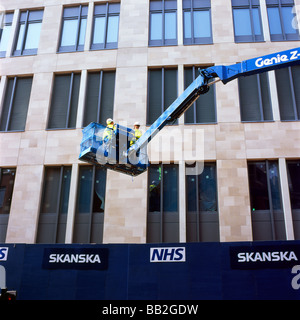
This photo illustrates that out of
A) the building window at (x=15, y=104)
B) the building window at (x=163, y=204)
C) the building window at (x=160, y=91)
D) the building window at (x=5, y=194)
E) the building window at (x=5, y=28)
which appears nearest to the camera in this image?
the building window at (x=163, y=204)

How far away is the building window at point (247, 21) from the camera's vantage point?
23.2 m

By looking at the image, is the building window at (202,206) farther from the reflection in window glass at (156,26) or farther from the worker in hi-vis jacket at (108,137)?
the reflection in window glass at (156,26)

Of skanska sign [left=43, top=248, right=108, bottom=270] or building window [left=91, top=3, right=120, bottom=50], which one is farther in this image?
building window [left=91, top=3, right=120, bottom=50]

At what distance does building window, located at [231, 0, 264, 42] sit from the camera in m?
23.2

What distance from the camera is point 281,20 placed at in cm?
2334

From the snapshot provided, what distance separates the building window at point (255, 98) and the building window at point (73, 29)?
1123cm

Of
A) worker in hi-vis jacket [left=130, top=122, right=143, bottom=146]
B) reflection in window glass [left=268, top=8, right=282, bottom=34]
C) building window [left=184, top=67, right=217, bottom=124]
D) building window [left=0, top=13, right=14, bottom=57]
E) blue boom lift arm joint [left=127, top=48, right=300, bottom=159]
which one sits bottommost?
worker in hi-vis jacket [left=130, top=122, right=143, bottom=146]

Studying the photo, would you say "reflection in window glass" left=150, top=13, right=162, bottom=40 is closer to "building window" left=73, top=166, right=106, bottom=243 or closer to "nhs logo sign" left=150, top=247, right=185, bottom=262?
"building window" left=73, top=166, right=106, bottom=243

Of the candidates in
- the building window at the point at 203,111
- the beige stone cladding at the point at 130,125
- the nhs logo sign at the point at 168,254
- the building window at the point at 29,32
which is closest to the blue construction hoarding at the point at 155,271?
the nhs logo sign at the point at 168,254

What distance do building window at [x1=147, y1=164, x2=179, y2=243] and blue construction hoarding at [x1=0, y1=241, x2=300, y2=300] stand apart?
3.14 metres

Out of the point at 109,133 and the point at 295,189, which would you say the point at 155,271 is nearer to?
the point at 109,133

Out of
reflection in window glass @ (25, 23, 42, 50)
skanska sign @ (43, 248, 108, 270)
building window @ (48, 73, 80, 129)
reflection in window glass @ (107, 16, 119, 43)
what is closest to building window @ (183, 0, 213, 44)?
reflection in window glass @ (107, 16, 119, 43)

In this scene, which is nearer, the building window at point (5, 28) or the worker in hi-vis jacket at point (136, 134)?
the worker in hi-vis jacket at point (136, 134)

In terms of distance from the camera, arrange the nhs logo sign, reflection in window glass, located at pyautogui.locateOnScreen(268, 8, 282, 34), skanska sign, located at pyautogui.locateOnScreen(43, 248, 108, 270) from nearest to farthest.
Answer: the nhs logo sign, skanska sign, located at pyautogui.locateOnScreen(43, 248, 108, 270), reflection in window glass, located at pyautogui.locateOnScreen(268, 8, 282, 34)
